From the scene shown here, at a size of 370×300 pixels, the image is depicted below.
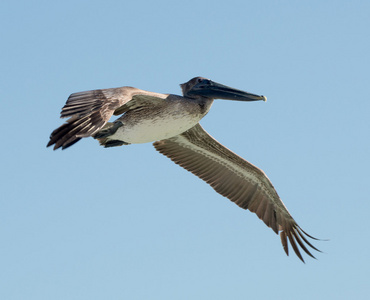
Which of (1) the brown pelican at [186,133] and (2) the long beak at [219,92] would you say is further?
(2) the long beak at [219,92]

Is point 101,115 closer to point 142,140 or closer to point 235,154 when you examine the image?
point 142,140

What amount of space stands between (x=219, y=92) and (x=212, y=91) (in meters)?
0.17

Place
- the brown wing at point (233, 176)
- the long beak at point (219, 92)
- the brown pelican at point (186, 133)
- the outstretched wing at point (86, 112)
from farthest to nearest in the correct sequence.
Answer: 1. the brown wing at point (233, 176)
2. the long beak at point (219, 92)
3. the brown pelican at point (186, 133)
4. the outstretched wing at point (86, 112)

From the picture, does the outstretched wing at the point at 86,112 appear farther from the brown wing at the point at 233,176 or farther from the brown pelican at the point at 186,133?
the brown wing at the point at 233,176

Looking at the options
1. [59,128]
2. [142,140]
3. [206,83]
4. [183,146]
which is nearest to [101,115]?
[59,128]

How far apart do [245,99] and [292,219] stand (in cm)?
334

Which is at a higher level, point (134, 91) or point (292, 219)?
point (134, 91)

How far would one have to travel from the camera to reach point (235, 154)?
16234 millimetres

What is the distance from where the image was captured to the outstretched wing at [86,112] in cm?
1068

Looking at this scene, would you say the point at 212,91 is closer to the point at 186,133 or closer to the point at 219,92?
the point at 219,92

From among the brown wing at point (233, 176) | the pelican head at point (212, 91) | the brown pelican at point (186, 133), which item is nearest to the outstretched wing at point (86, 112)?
the brown pelican at point (186, 133)

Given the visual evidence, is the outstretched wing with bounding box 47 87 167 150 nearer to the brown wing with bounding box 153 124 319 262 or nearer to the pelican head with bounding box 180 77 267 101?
the pelican head with bounding box 180 77 267 101

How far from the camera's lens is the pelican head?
14.1m

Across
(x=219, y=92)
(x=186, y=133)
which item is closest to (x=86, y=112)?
(x=219, y=92)
